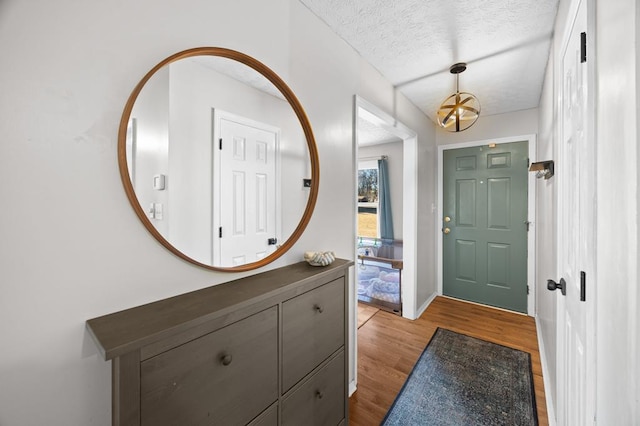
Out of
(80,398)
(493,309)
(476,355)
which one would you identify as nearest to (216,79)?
(80,398)

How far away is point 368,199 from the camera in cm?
493

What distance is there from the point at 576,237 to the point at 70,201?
176 cm

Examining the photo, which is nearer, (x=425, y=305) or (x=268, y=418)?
(x=268, y=418)

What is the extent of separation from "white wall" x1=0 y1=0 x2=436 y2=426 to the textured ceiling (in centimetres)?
97

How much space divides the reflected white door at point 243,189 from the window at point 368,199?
3.70 m

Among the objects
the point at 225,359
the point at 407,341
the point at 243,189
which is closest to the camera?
the point at 225,359

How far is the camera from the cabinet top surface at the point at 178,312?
680 mm

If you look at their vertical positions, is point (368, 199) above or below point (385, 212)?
above

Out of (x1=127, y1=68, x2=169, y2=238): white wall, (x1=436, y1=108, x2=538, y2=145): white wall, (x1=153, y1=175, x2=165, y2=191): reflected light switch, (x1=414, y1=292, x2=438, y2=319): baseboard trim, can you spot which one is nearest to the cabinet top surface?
(x1=127, y1=68, x2=169, y2=238): white wall

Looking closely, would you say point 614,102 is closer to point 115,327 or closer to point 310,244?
point 310,244

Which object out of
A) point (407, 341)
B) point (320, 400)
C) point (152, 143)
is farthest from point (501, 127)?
point (152, 143)

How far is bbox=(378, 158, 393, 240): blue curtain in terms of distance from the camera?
455cm

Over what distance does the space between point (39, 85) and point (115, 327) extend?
69cm

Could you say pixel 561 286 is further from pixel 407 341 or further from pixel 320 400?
pixel 407 341
